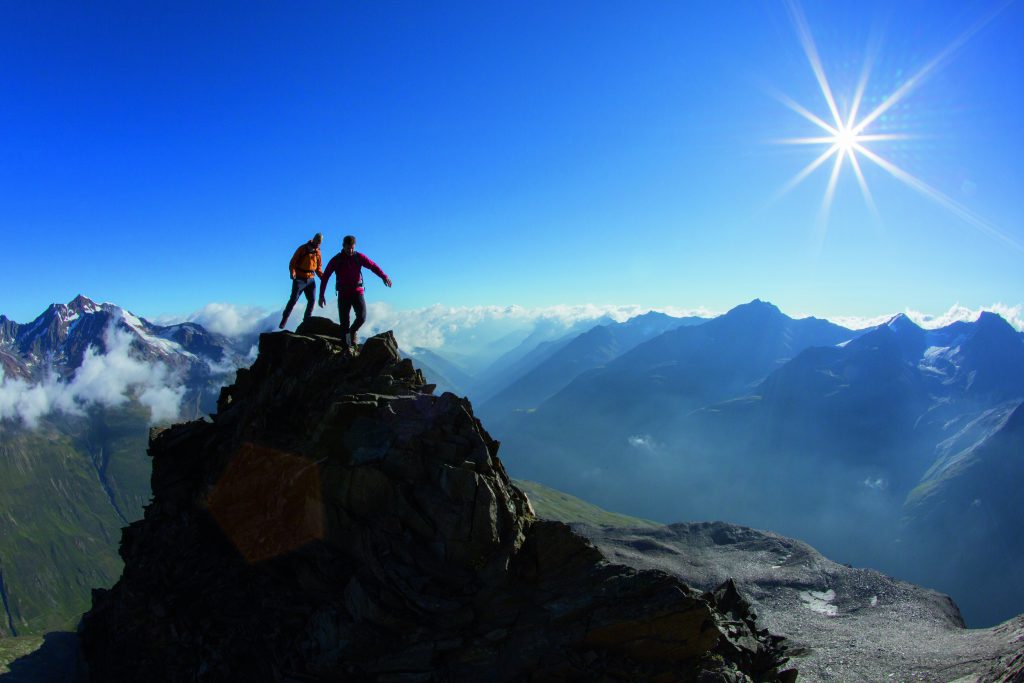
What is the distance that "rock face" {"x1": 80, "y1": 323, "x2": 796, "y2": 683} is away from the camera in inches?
862

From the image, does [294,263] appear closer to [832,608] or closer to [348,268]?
[348,268]

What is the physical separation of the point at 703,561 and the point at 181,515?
5339 inches

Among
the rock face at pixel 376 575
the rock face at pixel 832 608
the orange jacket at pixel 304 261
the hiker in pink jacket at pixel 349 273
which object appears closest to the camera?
the rock face at pixel 376 575

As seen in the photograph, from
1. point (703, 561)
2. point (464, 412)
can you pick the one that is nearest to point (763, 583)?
point (703, 561)

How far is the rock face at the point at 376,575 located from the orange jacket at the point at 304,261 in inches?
236

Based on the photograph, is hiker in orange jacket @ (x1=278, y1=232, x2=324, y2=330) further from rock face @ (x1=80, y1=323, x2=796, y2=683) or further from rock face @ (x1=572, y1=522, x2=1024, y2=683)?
rock face @ (x1=572, y1=522, x2=1024, y2=683)

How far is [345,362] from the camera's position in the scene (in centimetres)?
3180

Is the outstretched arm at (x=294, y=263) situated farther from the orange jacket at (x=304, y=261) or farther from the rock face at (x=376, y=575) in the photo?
the rock face at (x=376, y=575)

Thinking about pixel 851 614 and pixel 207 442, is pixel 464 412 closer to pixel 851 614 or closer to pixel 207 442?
pixel 207 442

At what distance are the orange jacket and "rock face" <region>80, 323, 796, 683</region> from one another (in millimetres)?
6001

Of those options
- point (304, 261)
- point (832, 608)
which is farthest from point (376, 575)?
point (832, 608)

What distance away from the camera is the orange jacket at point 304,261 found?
98.9ft

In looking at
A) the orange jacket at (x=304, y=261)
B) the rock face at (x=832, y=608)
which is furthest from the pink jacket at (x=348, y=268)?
the rock face at (x=832, y=608)

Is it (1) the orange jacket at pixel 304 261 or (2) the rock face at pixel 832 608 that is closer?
(1) the orange jacket at pixel 304 261
